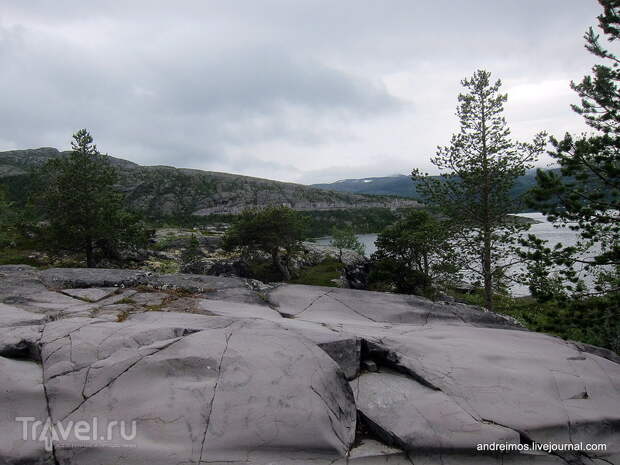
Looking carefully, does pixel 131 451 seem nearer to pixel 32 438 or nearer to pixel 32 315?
pixel 32 438

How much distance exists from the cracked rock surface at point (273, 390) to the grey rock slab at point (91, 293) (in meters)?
0.34

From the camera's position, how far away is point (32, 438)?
16.1 feet

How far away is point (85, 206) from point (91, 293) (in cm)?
2009

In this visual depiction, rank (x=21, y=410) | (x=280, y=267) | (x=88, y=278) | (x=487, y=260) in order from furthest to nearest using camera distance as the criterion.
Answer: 1. (x=280, y=267)
2. (x=487, y=260)
3. (x=88, y=278)
4. (x=21, y=410)

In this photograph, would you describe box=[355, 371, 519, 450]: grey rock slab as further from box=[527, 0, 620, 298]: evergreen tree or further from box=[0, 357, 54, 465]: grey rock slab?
box=[527, 0, 620, 298]: evergreen tree

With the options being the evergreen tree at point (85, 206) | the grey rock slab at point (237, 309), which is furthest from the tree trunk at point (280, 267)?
the grey rock slab at point (237, 309)

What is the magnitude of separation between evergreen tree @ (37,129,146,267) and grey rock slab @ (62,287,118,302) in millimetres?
18560

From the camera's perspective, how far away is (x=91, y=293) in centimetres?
989

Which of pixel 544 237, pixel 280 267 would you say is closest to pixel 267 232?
pixel 280 267

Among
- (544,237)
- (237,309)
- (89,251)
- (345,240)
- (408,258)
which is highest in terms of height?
(237,309)

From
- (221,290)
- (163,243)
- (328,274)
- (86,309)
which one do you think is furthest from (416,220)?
(163,243)

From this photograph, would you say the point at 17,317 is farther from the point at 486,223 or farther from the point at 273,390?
the point at 486,223

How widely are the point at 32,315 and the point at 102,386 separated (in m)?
3.68

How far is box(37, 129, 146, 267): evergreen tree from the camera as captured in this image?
2612 centimetres
